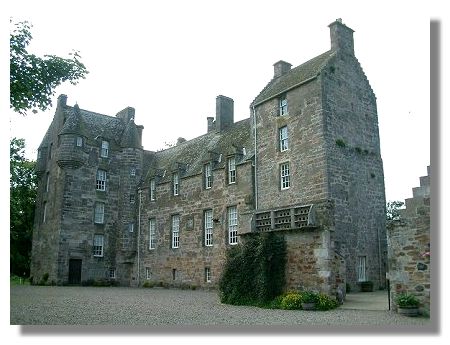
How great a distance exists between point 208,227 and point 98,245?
37.2 feet

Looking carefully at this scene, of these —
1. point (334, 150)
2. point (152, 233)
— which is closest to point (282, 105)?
point (334, 150)

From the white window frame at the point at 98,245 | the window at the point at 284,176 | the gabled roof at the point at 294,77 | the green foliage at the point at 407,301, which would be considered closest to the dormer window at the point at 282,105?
the gabled roof at the point at 294,77

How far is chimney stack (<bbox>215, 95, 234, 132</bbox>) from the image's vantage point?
1437 inches

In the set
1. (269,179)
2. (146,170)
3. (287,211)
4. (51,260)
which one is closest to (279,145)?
(269,179)

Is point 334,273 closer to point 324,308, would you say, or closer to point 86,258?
point 324,308

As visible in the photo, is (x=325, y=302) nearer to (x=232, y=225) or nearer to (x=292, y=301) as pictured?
(x=292, y=301)

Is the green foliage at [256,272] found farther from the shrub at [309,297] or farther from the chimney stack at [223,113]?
the chimney stack at [223,113]

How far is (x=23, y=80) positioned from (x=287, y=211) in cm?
1095

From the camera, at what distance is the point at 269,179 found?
2711 centimetres

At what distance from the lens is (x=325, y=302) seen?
1670cm

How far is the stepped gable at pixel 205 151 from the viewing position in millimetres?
30859

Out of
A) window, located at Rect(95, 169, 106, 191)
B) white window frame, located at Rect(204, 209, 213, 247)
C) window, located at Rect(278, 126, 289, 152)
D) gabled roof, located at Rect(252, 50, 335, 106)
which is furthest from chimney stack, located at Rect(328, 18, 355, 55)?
window, located at Rect(95, 169, 106, 191)

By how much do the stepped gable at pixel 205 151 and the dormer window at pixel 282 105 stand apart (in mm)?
3387

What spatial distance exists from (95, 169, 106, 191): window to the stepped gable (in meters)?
3.66
